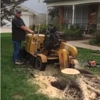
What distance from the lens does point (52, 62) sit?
8.70 metres

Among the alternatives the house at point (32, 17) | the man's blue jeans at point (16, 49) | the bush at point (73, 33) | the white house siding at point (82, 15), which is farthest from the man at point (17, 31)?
the house at point (32, 17)

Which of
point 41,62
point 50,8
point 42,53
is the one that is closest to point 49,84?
point 41,62

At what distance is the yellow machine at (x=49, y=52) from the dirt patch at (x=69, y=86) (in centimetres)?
44

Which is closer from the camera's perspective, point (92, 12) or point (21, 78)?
point (21, 78)

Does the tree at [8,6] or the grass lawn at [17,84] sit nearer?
the grass lawn at [17,84]

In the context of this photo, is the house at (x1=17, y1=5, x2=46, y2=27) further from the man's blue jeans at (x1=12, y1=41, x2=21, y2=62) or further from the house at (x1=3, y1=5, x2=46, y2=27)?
the man's blue jeans at (x1=12, y1=41, x2=21, y2=62)

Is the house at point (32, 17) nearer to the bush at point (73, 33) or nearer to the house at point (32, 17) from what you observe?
the house at point (32, 17)

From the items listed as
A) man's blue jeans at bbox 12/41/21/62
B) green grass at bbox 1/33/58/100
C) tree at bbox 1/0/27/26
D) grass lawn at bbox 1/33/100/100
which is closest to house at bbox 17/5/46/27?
tree at bbox 1/0/27/26

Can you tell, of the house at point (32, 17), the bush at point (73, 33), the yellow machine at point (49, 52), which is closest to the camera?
the yellow machine at point (49, 52)

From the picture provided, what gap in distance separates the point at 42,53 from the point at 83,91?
9.53 feet

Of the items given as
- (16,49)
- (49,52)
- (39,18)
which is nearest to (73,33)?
(16,49)

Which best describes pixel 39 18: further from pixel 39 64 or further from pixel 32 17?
pixel 39 64

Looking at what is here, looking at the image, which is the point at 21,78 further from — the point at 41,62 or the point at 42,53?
the point at 42,53

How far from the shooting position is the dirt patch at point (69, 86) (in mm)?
6074
